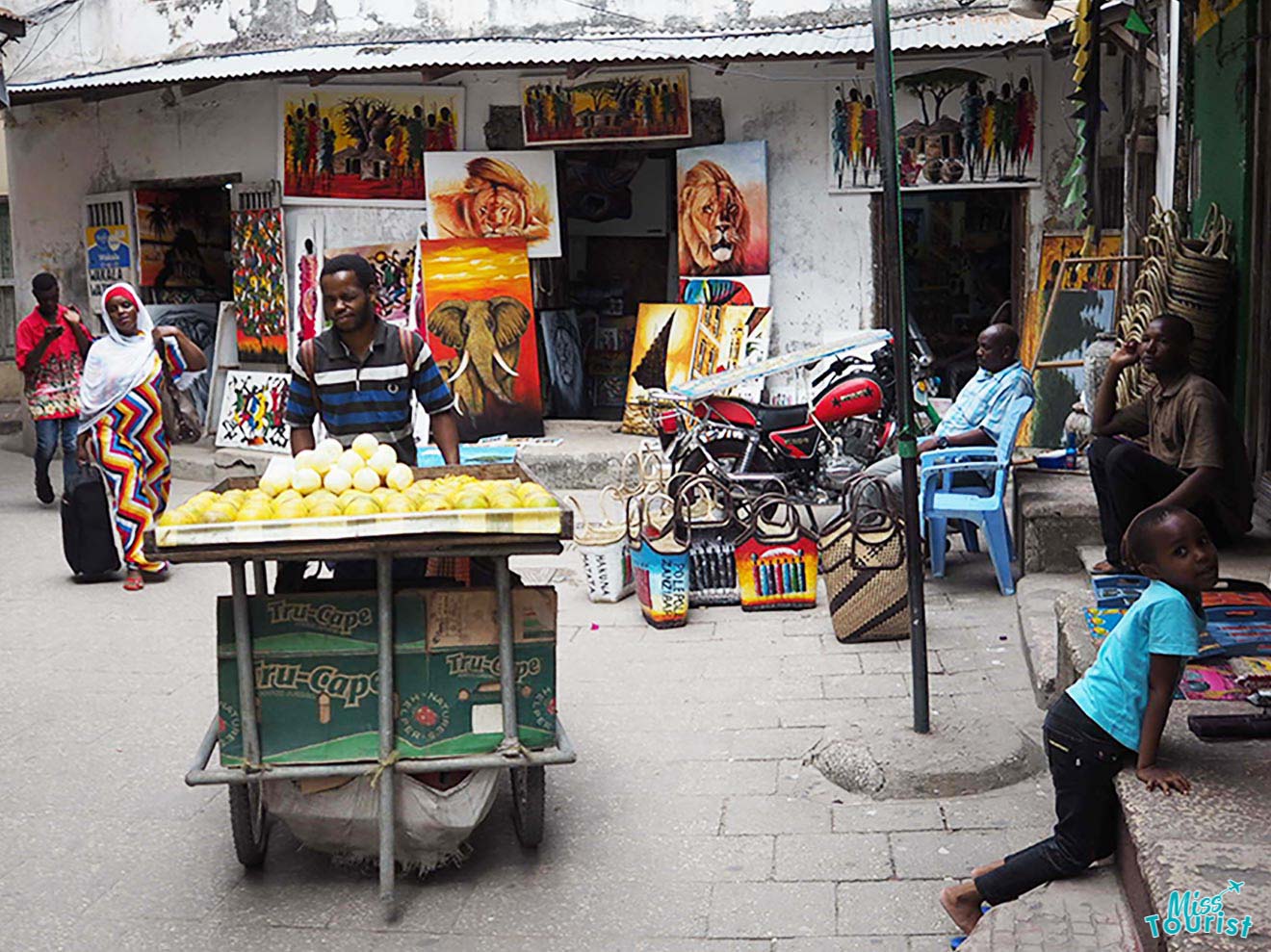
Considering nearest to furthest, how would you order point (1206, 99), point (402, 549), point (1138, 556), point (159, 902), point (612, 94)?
point (1138, 556)
point (402, 549)
point (159, 902)
point (1206, 99)
point (612, 94)

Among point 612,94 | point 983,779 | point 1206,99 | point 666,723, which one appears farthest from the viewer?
point 612,94

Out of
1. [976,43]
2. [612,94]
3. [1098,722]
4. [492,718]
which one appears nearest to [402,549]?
[492,718]

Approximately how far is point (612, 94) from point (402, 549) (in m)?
8.96

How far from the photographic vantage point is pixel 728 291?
12.5m

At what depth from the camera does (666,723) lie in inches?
244

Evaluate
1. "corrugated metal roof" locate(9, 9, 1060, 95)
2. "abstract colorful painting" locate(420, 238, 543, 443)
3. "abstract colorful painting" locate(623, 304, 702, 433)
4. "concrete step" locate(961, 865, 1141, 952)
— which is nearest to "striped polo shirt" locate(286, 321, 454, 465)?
"concrete step" locate(961, 865, 1141, 952)

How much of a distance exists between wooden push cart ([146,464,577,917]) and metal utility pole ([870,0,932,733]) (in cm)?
147

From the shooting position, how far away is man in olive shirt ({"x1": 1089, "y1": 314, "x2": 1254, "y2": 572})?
5951 millimetres

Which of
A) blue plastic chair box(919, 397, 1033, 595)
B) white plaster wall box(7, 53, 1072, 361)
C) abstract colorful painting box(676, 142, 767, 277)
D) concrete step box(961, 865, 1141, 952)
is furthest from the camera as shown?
abstract colorful painting box(676, 142, 767, 277)

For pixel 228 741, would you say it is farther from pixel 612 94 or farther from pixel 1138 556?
pixel 612 94

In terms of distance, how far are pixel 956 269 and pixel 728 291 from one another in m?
3.61

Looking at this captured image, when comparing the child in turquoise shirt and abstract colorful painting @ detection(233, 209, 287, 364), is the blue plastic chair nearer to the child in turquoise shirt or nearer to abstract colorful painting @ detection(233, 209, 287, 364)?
the child in turquoise shirt

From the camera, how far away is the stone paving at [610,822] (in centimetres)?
435

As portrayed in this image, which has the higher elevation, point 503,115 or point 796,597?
point 503,115
